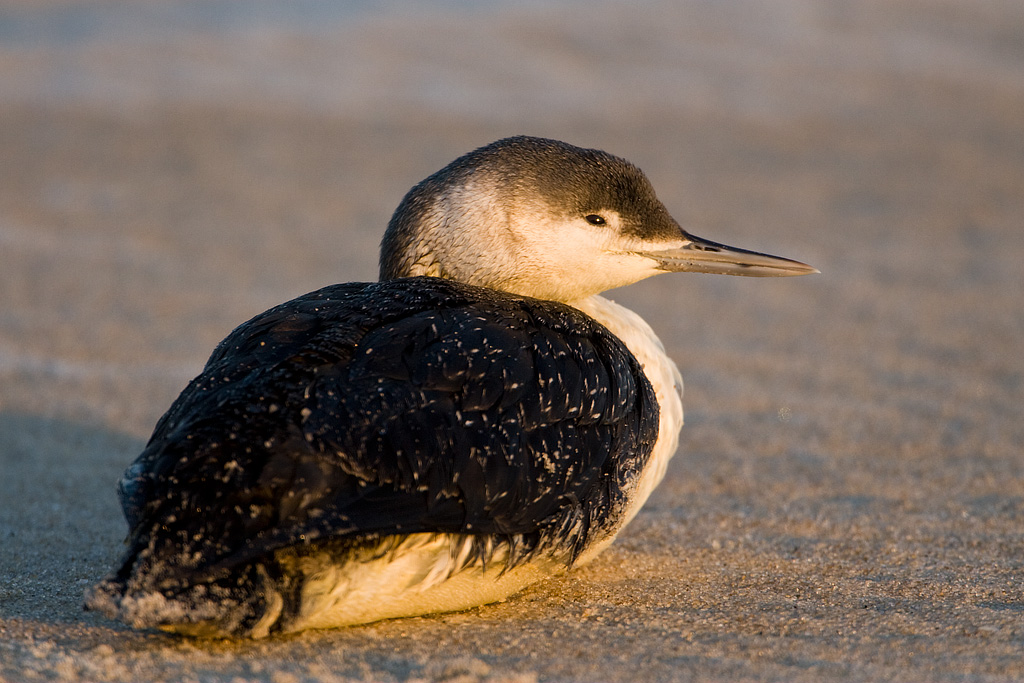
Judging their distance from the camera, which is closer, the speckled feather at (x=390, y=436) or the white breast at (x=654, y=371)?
the speckled feather at (x=390, y=436)

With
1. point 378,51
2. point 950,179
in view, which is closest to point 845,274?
point 950,179

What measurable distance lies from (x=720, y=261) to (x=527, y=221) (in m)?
0.79

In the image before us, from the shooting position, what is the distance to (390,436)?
3.04 metres

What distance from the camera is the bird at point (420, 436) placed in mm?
2869

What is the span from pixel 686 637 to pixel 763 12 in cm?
1058

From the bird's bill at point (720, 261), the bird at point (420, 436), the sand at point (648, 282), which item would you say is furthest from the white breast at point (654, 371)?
the sand at point (648, 282)

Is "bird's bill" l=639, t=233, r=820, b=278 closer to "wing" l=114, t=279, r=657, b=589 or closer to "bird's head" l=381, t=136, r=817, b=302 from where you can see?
"bird's head" l=381, t=136, r=817, b=302

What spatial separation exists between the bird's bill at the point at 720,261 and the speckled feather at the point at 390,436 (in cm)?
70

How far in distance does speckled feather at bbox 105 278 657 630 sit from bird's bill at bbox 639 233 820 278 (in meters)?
0.70

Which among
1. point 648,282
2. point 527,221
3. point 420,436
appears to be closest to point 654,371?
point 527,221

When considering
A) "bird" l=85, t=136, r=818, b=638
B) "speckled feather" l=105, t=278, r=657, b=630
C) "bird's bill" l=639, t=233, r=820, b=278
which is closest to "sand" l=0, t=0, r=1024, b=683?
"bird" l=85, t=136, r=818, b=638

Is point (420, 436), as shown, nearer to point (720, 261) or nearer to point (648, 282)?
point (720, 261)

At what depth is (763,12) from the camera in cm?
1254

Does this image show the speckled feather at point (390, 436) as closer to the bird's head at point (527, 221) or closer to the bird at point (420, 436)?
the bird at point (420, 436)
